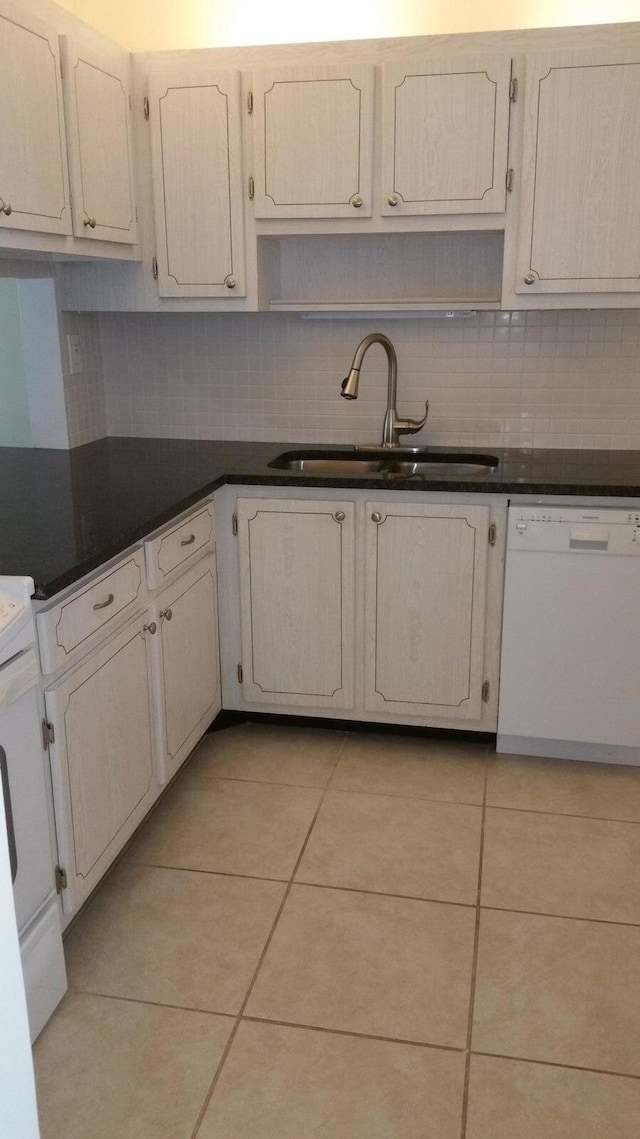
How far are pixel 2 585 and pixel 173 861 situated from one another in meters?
1.08

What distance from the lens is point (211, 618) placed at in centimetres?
294

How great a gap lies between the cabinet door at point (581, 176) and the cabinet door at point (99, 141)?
121 centimetres

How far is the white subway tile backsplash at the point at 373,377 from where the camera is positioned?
314cm

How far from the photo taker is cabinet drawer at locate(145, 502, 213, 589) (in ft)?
7.78

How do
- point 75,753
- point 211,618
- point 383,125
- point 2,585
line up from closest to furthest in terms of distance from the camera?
point 2,585, point 75,753, point 383,125, point 211,618

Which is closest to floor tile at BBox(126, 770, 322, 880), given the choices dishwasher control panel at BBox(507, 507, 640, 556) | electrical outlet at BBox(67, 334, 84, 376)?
dishwasher control panel at BBox(507, 507, 640, 556)

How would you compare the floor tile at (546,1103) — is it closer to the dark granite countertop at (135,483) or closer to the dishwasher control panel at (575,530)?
the dark granite countertop at (135,483)

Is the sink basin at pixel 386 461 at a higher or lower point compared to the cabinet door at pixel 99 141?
lower

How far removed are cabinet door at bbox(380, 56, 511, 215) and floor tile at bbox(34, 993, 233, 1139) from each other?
2290 mm

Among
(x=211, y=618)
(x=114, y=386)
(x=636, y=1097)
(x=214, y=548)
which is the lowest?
(x=636, y=1097)

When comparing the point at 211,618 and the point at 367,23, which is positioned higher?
the point at 367,23

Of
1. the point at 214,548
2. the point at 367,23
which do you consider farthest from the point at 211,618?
the point at 367,23

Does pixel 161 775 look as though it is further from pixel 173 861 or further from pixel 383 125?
pixel 383 125

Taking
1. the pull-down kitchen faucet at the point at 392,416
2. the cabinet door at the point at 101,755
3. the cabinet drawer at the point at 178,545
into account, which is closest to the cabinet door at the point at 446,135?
the pull-down kitchen faucet at the point at 392,416
